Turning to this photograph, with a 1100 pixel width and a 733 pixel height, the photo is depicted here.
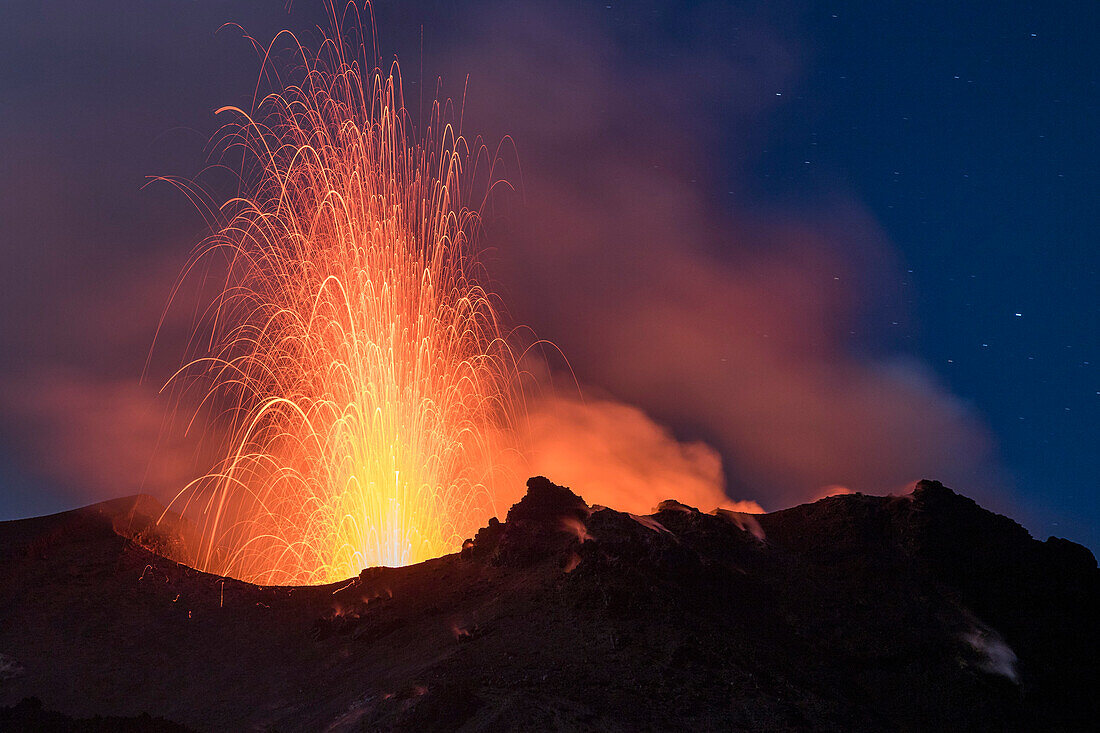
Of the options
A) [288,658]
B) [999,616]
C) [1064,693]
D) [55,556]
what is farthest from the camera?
[55,556]

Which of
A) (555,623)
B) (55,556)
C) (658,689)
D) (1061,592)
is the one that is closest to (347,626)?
(555,623)

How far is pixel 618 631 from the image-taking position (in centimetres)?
2833

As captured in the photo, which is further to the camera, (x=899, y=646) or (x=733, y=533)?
(x=733, y=533)

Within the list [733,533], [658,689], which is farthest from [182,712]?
[733,533]

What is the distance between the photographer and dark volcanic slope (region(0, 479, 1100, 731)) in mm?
25281

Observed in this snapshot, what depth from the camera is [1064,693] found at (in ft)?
98.7

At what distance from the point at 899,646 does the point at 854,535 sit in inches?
273

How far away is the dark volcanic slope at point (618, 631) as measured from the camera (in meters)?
25.3

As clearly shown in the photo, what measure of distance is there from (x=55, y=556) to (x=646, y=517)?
34.7 m

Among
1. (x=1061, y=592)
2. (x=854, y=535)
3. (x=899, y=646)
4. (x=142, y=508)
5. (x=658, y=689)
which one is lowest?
(x=658, y=689)

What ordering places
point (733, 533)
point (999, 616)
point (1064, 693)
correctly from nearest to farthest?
point (1064, 693), point (999, 616), point (733, 533)

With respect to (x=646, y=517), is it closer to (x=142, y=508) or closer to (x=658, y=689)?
(x=658, y=689)

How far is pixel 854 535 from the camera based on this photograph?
37.2 meters

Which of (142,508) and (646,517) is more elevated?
(142,508)
